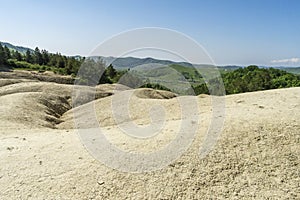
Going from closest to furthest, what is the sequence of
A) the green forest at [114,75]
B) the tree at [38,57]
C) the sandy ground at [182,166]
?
the sandy ground at [182,166] < the green forest at [114,75] < the tree at [38,57]

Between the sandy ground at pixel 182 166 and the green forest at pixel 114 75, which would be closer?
the sandy ground at pixel 182 166

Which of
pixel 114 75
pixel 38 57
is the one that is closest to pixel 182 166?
pixel 114 75

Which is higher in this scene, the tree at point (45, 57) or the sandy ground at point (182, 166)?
the tree at point (45, 57)

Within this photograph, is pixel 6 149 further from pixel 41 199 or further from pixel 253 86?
pixel 253 86

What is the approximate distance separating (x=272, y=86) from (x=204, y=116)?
145 ft

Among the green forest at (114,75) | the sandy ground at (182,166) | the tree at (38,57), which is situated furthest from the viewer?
the tree at (38,57)

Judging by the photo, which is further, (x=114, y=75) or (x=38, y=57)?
(x=38, y=57)

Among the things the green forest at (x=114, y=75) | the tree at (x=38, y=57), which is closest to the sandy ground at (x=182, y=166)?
the green forest at (x=114, y=75)

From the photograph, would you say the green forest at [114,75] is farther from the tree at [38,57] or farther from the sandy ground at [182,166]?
the sandy ground at [182,166]

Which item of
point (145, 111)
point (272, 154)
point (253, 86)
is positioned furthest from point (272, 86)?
point (272, 154)

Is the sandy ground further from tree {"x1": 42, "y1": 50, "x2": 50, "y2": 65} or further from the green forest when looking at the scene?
tree {"x1": 42, "y1": 50, "x2": 50, "y2": 65}

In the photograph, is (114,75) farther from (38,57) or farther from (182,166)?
(182,166)

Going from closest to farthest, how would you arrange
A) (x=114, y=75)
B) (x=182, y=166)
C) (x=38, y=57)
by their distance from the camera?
(x=182, y=166) → (x=114, y=75) → (x=38, y=57)

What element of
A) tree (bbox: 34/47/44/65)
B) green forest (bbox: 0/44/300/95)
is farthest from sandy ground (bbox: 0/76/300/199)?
tree (bbox: 34/47/44/65)
